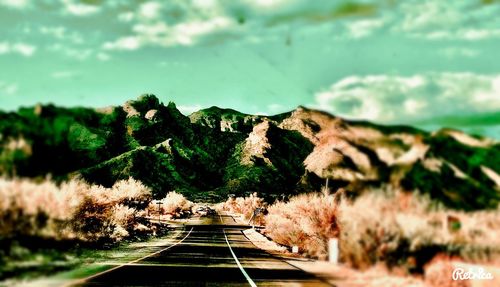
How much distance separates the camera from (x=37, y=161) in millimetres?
16219

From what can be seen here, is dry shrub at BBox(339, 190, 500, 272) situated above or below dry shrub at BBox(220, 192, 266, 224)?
below

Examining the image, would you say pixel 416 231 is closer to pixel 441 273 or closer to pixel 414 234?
pixel 414 234

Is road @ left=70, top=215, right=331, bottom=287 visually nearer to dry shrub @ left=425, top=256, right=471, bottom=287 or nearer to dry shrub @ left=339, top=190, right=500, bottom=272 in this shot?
dry shrub @ left=339, top=190, right=500, bottom=272

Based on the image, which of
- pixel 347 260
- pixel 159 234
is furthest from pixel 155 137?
pixel 347 260

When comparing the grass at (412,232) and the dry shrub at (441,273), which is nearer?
the dry shrub at (441,273)

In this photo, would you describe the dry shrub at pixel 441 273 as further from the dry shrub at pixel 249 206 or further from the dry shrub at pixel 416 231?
the dry shrub at pixel 249 206

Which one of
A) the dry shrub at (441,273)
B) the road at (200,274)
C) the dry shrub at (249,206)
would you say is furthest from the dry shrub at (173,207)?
the dry shrub at (441,273)

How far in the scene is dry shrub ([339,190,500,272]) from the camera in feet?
56.5

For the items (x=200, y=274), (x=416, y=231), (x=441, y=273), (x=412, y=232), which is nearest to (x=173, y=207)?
(x=200, y=274)

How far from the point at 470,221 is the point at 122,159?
117272mm

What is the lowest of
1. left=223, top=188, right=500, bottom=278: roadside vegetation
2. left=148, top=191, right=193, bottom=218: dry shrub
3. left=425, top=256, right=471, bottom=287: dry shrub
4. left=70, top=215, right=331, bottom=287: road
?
left=70, top=215, right=331, bottom=287: road

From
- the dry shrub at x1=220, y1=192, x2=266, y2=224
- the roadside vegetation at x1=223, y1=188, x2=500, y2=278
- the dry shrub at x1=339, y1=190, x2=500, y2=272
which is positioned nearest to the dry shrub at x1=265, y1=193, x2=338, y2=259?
the roadside vegetation at x1=223, y1=188, x2=500, y2=278

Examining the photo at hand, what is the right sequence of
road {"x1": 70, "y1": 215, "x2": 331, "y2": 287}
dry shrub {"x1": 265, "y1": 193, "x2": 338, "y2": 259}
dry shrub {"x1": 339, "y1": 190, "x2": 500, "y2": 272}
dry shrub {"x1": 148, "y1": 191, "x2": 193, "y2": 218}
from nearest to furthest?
1. road {"x1": 70, "y1": 215, "x2": 331, "y2": 287}
2. dry shrub {"x1": 339, "y1": 190, "x2": 500, "y2": 272}
3. dry shrub {"x1": 265, "y1": 193, "x2": 338, "y2": 259}
4. dry shrub {"x1": 148, "y1": 191, "x2": 193, "y2": 218}

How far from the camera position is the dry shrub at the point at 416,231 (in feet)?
56.5
